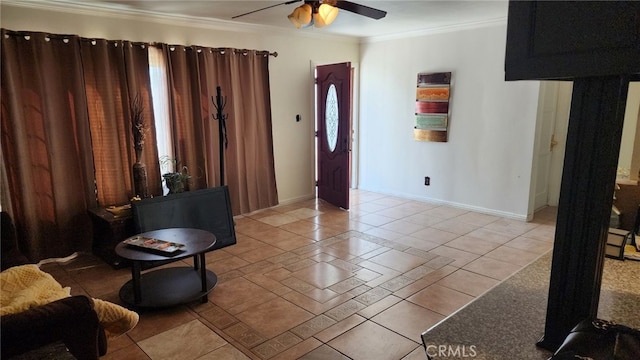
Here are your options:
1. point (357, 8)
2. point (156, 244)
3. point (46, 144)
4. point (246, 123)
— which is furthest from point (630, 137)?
point (46, 144)

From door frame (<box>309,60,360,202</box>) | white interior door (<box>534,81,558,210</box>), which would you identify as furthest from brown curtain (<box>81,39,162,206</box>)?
white interior door (<box>534,81,558,210</box>)

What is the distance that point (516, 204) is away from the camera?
5.17m

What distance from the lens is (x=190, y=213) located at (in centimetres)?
404

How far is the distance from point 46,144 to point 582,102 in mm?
4188

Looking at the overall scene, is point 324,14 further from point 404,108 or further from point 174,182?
point 404,108

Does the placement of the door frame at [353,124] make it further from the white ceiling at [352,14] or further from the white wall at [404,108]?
the white ceiling at [352,14]

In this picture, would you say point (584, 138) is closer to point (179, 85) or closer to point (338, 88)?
point (179, 85)

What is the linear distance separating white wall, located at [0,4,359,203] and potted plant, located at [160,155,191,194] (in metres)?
1.31

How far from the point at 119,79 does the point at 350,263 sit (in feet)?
9.54

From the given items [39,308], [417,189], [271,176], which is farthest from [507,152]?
[39,308]

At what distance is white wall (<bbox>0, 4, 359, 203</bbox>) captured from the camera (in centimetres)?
401

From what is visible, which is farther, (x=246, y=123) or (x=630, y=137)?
(x=246, y=123)

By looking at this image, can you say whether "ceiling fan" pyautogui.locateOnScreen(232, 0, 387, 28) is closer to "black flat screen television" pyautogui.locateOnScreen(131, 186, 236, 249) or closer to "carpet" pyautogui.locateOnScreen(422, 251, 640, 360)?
"black flat screen television" pyautogui.locateOnScreen(131, 186, 236, 249)

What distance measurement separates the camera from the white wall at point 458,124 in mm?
5043
